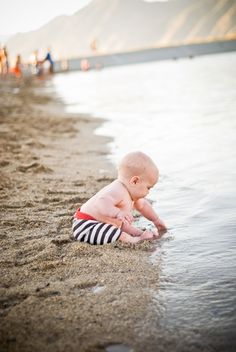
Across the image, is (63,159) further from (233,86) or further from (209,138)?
(233,86)

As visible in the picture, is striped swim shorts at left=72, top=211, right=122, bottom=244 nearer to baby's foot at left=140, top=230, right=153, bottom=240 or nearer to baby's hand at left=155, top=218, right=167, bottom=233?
baby's foot at left=140, top=230, right=153, bottom=240

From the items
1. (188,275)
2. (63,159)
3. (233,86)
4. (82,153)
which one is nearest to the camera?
(188,275)

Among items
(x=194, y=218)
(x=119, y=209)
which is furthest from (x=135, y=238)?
(x=194, y=218)

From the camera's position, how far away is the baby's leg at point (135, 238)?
9.08 feet

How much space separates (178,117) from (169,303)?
23.7 feet

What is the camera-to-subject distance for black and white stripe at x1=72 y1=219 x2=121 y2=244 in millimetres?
2750

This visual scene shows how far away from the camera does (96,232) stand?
276 cm

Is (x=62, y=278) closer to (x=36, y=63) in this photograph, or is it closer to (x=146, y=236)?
(x=146, y=236)

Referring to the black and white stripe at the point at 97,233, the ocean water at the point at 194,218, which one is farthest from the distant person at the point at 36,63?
the black and white stripe at the point at 97,233

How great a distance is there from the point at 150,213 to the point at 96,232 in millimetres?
482

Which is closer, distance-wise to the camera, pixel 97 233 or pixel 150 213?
pixel 97 233

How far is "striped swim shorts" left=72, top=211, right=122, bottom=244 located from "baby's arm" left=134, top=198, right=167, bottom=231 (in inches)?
14.4

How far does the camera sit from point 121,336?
1.71m

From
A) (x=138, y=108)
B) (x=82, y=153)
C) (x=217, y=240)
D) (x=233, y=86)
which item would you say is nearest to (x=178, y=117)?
(x=138, y=108)
